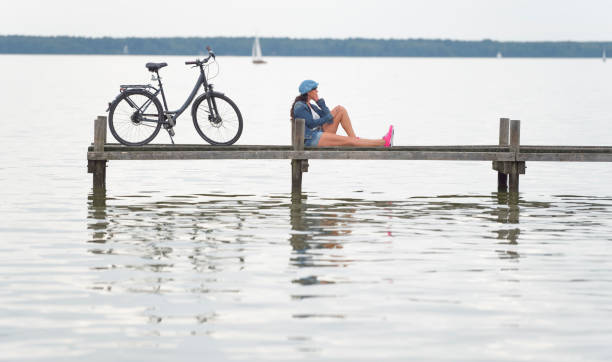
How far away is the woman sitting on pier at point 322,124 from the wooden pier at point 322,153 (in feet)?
0.41

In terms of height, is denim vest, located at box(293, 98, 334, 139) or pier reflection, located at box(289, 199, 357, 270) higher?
denim vest, located at box(293, 98, 334, 139)

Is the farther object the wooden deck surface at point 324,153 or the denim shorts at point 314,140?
the denim shorts at point 314,140

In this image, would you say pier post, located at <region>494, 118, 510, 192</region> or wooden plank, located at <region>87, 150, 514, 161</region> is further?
pier post, located at <region>494, 118, 510, 192</region>

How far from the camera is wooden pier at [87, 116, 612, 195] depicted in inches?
671

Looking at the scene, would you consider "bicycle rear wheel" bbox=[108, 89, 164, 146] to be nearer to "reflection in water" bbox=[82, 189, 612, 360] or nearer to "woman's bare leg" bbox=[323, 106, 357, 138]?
"reflection in water" bbox=[82, 189, 612, 360]

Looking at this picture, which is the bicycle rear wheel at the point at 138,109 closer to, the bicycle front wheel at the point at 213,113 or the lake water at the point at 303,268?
the bicycle front wheel at the point at 213,113

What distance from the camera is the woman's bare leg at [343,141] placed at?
1758cm

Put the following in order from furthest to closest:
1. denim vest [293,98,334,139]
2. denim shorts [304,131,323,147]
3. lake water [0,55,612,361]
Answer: denim shorts [304,131,323,147] < denim vest [293,98,334,139] < lake water [0,55,612,361]

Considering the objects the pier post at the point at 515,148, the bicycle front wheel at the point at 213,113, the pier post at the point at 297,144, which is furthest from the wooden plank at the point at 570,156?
the bicycle front wheel at the point at 213,113

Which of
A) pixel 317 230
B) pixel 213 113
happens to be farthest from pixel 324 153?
pixel 317 230

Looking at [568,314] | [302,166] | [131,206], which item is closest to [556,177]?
[302,166]

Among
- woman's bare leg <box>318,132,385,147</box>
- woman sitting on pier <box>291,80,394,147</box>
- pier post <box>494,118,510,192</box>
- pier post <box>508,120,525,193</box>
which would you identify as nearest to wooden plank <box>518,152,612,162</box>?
pier post <box>508,120,525,193</box>

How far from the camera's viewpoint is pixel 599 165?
27.4m

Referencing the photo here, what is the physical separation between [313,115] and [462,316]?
27.3ft
